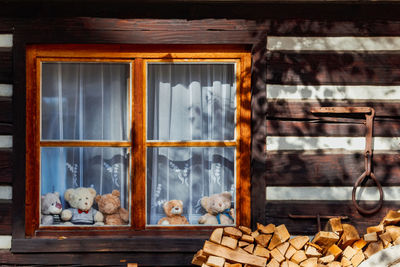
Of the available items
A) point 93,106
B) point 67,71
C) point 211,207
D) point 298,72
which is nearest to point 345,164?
point 298,72

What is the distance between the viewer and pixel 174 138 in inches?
168

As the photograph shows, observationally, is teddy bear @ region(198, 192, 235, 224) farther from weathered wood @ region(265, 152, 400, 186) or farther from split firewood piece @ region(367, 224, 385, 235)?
split firewood piece @ region(367, 224, 385, 235)

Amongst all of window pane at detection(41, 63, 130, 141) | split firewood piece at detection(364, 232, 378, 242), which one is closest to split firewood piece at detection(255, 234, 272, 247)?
split firewood piece at detection(364, 232, 378, 242)


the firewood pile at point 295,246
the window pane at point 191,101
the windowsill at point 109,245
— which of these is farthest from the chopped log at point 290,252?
the window pane at point 191,101

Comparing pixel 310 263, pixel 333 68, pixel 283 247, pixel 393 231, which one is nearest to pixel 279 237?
pixel 283 247

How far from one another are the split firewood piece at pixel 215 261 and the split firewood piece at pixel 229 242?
115 millimetres

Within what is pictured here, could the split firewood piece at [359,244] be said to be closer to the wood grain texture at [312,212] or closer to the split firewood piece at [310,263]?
the wood grain texture at [312,212]

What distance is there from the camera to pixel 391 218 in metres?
3.95

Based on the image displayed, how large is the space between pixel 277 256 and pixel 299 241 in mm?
217

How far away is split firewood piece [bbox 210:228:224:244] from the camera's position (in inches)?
153

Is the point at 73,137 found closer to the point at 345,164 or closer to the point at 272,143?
the point at 272,143

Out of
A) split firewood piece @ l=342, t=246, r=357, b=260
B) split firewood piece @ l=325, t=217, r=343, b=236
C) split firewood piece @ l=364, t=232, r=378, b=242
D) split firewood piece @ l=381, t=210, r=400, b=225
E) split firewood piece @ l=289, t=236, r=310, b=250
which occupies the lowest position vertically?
split firewood piece @ l=342, t=246, r=357, b=260

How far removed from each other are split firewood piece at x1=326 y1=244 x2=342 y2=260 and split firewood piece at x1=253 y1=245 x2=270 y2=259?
491mm

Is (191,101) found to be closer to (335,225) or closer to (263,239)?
(263,239)
